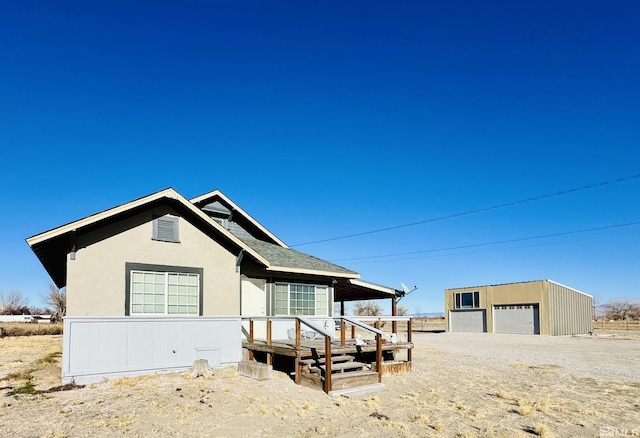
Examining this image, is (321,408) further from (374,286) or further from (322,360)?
(374,286)

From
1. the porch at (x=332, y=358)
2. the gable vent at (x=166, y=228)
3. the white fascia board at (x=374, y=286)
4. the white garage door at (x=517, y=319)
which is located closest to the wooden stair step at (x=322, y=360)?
the porch at (x=332, y=358)

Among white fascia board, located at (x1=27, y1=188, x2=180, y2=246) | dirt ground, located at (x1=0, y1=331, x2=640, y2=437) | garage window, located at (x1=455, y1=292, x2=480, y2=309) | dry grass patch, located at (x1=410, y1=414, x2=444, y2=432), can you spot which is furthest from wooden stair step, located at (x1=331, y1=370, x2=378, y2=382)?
garage window, located at (x1=455, y1=292, x2=480, y2=309)

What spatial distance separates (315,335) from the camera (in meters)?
16.1

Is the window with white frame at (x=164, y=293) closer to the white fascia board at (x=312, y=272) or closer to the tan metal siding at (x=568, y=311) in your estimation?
the white fascia board at (x=312, y=272)

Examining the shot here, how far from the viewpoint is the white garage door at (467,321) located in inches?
1679

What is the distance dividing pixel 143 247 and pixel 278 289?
4.81 m

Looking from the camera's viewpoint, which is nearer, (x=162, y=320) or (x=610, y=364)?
(x=162, y=320)

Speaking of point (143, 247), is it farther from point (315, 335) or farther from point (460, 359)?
point (460, 359)

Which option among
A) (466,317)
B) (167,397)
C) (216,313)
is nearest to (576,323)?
(466,317)

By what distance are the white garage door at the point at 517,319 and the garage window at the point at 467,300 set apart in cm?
Result: 188

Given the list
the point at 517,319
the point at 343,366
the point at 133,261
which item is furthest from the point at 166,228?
the point at 517,319

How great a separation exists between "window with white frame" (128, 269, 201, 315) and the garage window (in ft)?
113

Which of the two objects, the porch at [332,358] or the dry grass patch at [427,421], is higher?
the porch at [332,358]

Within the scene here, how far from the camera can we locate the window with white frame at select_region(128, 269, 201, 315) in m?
12.8
